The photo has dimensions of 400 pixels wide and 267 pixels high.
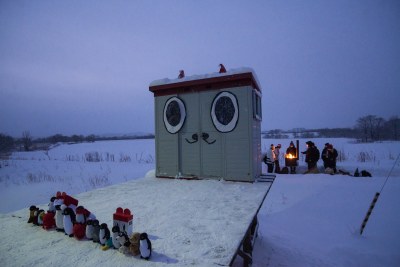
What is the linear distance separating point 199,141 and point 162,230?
10.0ft

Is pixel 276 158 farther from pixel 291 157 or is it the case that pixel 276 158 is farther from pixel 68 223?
pixel 68 223

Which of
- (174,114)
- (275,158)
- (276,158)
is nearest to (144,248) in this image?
(174,114)

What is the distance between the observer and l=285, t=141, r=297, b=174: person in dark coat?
11211 mm

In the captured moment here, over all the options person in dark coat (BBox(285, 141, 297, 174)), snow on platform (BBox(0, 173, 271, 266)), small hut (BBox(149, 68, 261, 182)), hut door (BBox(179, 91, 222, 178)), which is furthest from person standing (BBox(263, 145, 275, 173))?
snow on platform (BBox(0, 173, 271, 266))

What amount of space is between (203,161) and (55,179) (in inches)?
368

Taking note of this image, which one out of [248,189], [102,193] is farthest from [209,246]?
[102,193]

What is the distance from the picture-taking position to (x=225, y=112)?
194 inches

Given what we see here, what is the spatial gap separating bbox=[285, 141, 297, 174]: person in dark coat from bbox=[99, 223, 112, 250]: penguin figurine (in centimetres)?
1070

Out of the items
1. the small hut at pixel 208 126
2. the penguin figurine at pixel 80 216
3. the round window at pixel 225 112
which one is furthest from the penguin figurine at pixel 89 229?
the round window at pixel 225 112

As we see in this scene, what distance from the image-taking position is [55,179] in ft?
35.4

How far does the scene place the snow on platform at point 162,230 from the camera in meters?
1.74

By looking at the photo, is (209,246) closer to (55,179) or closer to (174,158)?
(174,158)

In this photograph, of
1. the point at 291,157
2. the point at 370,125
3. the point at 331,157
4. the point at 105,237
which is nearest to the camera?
the point at 105,237

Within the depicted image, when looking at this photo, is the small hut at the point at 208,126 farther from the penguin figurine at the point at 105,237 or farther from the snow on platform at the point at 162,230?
the penguin figurine at the point at 105,237
